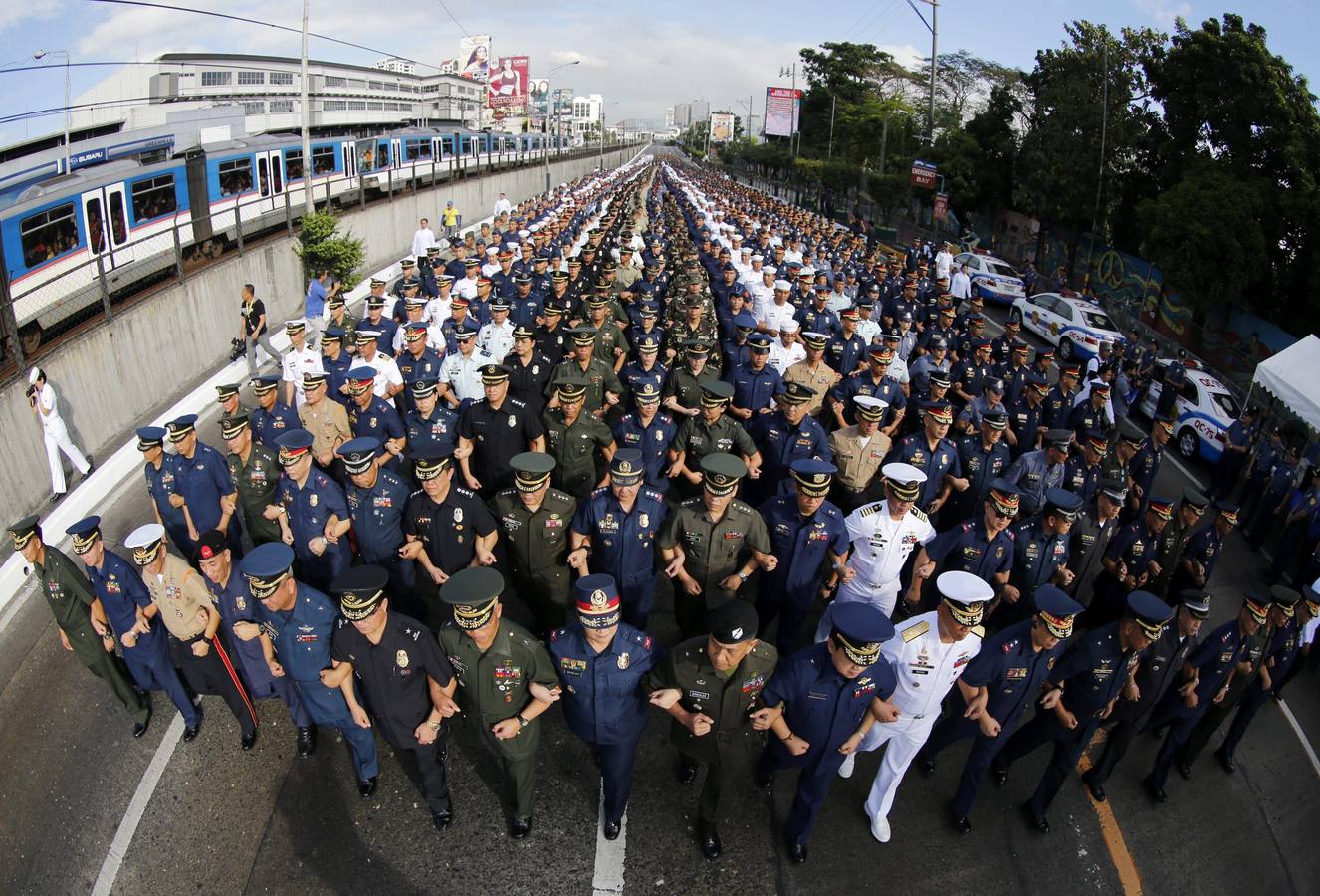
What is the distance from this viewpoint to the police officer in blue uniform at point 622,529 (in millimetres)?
5414

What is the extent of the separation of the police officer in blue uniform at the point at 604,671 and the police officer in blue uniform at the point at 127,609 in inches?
111

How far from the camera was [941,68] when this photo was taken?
196 ft

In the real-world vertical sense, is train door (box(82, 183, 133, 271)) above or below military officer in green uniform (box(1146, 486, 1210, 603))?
above

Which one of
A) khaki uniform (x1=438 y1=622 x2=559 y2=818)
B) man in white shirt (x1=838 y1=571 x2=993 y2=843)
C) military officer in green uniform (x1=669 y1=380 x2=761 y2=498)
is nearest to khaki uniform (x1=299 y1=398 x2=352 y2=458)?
military officer in green uniform (x1=669 y1=380 x2=761 y2=498)

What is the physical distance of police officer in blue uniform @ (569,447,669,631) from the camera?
541 centimetres

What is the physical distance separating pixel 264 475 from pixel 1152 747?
7261 mm

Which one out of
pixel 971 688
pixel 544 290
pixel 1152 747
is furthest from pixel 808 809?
pixel 544 290

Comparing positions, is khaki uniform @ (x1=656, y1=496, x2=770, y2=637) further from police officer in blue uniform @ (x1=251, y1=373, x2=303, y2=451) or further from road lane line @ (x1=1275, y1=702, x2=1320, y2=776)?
road lane line @ (x1=1275, y1=702, x2=1320, y2=776)

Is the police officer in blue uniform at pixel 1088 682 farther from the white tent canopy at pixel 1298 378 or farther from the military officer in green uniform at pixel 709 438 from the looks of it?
the white tent canopy at pixel 1298 378

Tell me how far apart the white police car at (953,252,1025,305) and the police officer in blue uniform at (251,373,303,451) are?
2082 cm

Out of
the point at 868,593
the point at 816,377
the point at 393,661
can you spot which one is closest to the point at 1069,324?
the point at 816,377

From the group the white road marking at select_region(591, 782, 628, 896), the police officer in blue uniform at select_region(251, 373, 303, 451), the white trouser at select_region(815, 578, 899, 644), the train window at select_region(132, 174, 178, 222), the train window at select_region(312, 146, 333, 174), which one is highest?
the train window at select_region(312, 146, 333, 174)

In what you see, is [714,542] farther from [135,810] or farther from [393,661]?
[135,810]

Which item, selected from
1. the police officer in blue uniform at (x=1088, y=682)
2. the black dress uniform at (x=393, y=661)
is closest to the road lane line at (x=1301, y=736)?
the police officer in blue uniform at (x=1088, y=682)
